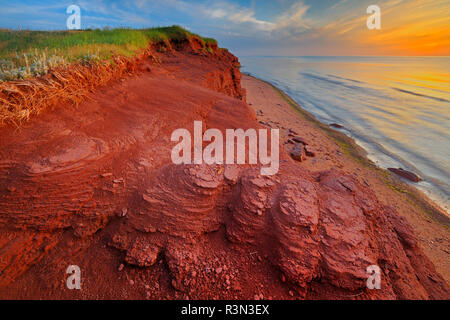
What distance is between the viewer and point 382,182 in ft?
23.5

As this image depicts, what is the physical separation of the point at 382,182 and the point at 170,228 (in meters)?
8.27

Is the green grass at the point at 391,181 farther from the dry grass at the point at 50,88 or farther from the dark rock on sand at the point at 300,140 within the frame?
the dry grass at the point at 50,88

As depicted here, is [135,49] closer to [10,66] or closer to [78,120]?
[10,66]

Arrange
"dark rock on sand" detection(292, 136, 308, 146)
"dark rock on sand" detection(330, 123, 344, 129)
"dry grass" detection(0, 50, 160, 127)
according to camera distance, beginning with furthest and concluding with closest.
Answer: "dark rock on sand" detection(330, 123, 344, 129) → "dark rock on sand" detection(292, 136, 308, 146) → "dry grass" detection(0, 50, 160, 127)

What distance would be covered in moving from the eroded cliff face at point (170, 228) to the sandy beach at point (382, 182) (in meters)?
2.90

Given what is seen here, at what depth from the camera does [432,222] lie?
18.2 ft

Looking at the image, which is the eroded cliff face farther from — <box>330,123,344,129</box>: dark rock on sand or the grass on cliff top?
<box>330,123,344,129</box>: dark rock on sand

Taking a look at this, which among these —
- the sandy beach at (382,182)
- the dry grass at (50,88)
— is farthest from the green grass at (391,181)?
the dry grass at (50,88)

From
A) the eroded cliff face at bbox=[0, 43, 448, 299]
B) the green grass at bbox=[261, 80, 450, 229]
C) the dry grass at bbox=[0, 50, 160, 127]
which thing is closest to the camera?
the eroded cliff face at bbox=[0, 43, 448, 299]

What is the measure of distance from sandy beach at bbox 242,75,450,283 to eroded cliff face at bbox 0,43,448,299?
2900 mm

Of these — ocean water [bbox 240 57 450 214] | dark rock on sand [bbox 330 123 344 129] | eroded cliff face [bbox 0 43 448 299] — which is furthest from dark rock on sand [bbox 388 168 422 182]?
eroded cliff face [bbox 0 43 448 299]

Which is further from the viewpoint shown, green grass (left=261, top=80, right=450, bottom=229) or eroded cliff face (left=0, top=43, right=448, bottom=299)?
green grass (left=261, top=80, right=450, bottom=229)

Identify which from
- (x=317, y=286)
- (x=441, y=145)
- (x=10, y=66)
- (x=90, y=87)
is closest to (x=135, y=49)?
(x=90, y=87)

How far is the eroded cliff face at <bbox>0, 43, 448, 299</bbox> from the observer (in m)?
2.06
